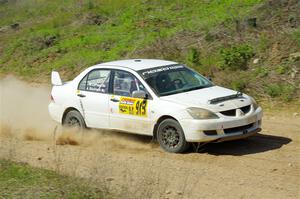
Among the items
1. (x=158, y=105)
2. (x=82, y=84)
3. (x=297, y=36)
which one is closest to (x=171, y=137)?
(x=158, y=105)

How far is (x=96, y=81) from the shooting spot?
1219cm

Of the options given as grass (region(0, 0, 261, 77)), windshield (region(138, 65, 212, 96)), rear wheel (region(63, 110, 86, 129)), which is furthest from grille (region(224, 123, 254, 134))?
grass (region(0, 0, 261, 77))

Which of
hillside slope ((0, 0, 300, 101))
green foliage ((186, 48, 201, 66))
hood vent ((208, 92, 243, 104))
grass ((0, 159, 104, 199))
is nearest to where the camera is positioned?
grass ((0, 159, 104, 199))

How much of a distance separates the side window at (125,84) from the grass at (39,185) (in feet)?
9.34

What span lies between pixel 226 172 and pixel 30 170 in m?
2.88

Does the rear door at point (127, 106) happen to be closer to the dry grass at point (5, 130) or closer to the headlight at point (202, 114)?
the headlight at point (202, 114)

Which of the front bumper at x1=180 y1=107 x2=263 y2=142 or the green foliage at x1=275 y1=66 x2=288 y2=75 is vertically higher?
the green foliage at x1=275 y1=66 x2=288 y2=75

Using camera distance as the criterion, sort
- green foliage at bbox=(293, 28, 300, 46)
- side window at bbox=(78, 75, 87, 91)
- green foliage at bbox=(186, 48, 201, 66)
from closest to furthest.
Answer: side window at bbox=(78, 75, 87, 91), green foliage at bbox=(293, 28, 300, 46), green foliage at bbox=(186, 48, 201, 66)

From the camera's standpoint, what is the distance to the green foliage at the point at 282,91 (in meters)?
14.6

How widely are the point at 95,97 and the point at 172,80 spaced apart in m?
1.56

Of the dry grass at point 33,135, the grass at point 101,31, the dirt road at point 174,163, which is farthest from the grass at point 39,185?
the grass at point 101,31

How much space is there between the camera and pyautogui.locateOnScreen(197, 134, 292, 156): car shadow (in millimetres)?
10742

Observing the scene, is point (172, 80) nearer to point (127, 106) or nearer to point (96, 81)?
point (127, 106)

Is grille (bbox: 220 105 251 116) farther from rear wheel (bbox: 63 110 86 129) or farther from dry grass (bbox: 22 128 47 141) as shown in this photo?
dry grass (bbox: 22 128 47 141)
